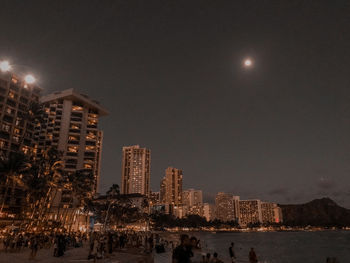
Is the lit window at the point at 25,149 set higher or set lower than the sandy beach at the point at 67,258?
higher

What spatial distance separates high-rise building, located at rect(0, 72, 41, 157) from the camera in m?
77.3

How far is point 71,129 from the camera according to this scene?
10531 cm

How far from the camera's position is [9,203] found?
74.6m

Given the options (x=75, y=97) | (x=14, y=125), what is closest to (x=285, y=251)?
(x=14, y=125)

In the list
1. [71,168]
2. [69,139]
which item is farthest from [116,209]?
Result: [69,139]

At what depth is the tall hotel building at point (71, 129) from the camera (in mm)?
101438

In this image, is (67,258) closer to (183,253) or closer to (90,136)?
(183,253)

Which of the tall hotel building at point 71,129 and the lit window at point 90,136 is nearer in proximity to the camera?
the tall hotel building at point 71,129

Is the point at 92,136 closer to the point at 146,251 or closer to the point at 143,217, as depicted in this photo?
the point at 143,217

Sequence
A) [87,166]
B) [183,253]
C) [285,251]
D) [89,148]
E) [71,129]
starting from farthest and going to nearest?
[89,148]
[71,129]
[87,166]
[285,251]
[183,253]

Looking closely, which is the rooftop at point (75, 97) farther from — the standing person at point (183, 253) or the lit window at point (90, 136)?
the standing person at point (183, 253)

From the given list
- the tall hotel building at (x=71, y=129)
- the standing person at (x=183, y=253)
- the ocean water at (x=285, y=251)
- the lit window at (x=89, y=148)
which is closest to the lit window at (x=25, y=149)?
the tall hotel building at (x=71, y=129)

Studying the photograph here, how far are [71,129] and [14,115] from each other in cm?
2561

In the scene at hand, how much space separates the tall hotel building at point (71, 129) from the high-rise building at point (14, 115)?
1528cm
